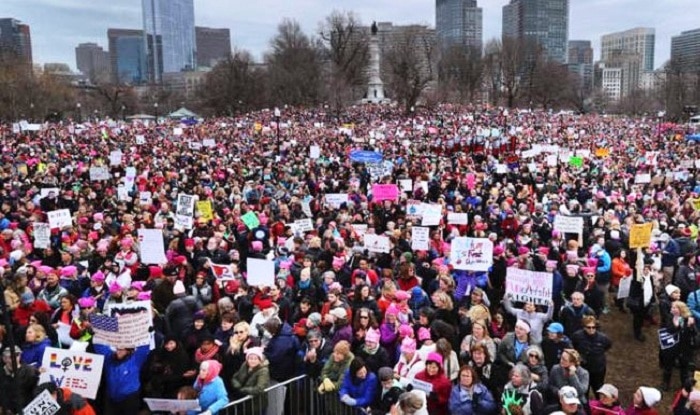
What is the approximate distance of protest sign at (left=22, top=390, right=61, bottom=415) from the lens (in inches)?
217

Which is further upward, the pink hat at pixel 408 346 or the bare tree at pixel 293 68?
the bare tree at pixel 293 68

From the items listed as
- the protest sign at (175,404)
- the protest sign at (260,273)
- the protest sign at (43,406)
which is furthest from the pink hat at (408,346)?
the protest sign at (43,406)

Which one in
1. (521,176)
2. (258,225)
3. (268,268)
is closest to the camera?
(268,268)

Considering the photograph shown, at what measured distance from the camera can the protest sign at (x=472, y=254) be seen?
9674mm

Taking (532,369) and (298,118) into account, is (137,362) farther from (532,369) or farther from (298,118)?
(298,118)

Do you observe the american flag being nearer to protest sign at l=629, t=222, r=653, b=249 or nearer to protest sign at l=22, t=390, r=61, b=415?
protest sign at l=22, t=390, r=61, b=415

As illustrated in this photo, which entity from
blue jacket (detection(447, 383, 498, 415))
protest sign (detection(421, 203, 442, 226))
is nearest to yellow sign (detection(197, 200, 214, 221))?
protest sign (detection(421, 203, 442, 226))

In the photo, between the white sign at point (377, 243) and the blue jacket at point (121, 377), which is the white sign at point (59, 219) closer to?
the white sign at point (377, 243)

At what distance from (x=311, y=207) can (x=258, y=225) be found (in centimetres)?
300

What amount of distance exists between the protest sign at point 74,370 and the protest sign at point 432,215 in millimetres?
8322

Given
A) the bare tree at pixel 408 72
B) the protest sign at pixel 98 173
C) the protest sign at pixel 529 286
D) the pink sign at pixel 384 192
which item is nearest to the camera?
the protest sign at pixel 529 286

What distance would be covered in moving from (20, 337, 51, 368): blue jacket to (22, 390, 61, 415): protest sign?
1221 mm

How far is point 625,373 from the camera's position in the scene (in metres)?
8.96

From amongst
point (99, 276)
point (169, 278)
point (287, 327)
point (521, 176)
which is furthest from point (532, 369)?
point (521, 176)
